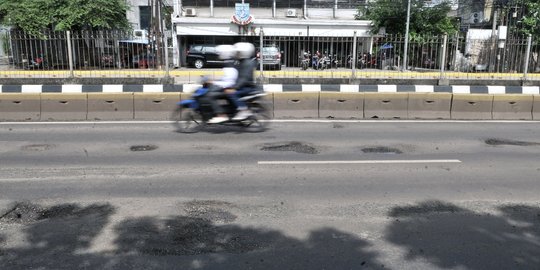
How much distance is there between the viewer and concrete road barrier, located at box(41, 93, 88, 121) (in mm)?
12016

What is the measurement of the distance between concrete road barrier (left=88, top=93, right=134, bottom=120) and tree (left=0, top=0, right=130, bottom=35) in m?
20.8

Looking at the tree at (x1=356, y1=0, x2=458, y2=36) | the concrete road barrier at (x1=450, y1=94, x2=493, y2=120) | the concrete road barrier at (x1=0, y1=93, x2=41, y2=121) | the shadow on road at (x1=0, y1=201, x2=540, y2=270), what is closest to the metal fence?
the concrete road barrier at (x1=0, y1=93, x2=41, y2=121)

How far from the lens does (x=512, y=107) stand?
12773mm

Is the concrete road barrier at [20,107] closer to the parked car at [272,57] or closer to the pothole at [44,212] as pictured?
the pothole at [44,212]

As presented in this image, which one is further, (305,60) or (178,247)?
(305,60)

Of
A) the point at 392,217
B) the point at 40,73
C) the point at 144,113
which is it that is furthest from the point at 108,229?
the point at 40,73

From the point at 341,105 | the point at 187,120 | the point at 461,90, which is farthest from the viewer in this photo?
the point at 461,90

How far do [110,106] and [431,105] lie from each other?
8.35m

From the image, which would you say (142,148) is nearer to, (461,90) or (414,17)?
(461,90)

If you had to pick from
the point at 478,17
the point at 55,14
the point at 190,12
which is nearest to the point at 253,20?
the point at 190,12

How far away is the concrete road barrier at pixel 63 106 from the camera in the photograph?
12.0 meters

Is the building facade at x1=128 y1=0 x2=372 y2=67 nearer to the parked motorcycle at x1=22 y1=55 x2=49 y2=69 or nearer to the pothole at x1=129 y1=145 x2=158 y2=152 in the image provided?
the parked motorcycle at x1=22 y1=55 x2=49 y2=69

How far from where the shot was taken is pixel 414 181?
22.0 ft

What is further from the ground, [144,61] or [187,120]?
[144,61]
